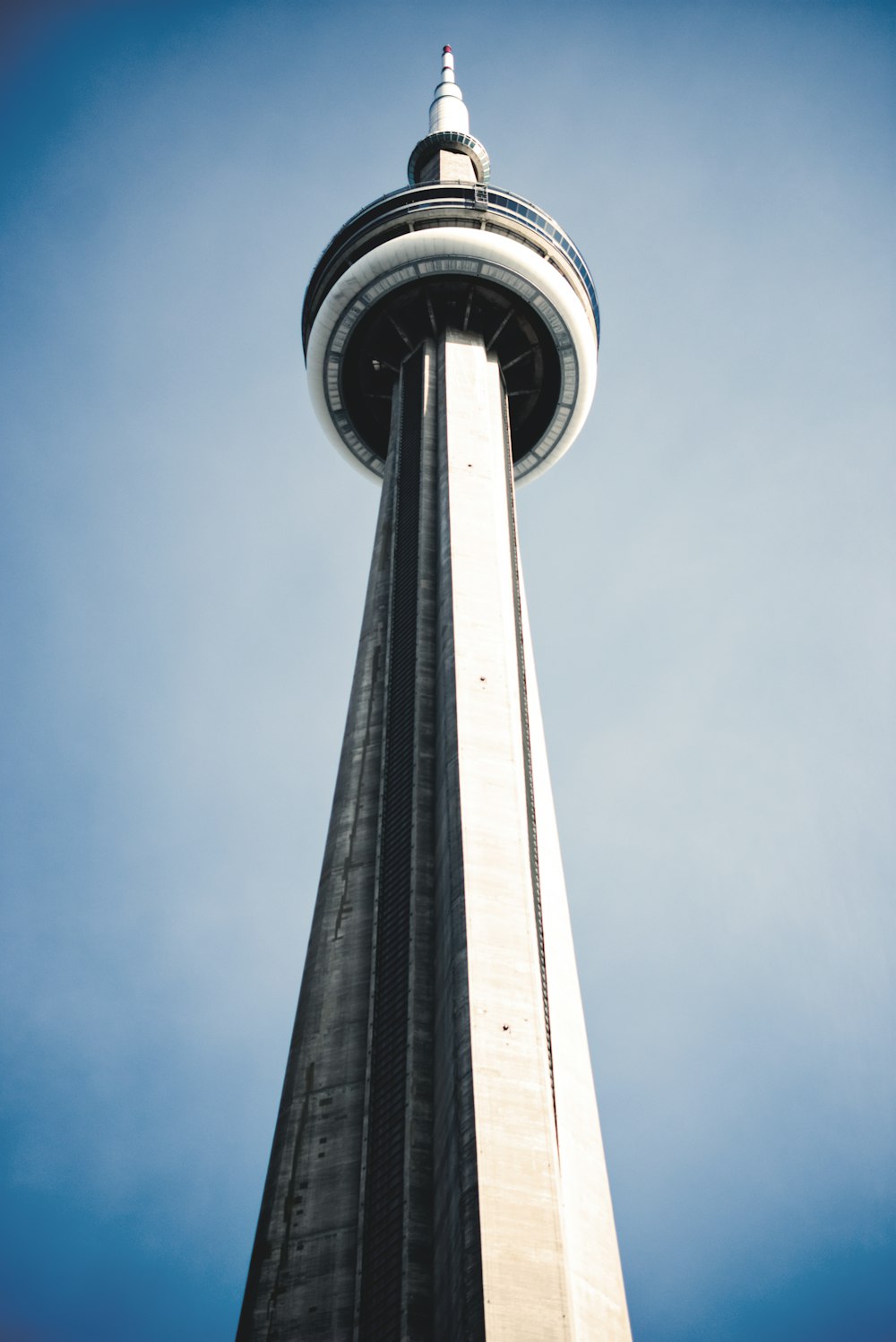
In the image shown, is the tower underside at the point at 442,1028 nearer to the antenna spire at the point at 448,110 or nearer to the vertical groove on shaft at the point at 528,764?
the vertical groove on shaft at the point at 528,764

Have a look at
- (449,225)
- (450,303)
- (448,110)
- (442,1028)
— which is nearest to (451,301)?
(450,303)

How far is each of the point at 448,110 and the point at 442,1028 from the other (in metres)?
47.6

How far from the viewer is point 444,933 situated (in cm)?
2125

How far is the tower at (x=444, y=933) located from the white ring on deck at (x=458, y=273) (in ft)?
Result: 0.32

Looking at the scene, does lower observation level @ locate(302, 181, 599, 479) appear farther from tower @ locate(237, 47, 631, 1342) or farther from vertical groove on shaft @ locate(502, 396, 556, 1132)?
vertical groove on shaft @ locate(502, 396, 556, 1132)

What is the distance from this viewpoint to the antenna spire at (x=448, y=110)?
5281 cm

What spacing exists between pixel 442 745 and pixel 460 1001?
7.38 m

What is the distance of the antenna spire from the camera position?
173 feet

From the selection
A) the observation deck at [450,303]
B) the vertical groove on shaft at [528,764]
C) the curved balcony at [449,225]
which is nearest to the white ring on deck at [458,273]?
the observation deck at [450,303]

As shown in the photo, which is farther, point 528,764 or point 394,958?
point 528,764

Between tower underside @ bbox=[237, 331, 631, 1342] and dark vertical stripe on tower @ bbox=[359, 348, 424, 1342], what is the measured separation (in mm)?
50

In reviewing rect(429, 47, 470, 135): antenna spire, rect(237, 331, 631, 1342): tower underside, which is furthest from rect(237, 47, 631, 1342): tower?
rect(429, 47, 470, 135): antenna spire

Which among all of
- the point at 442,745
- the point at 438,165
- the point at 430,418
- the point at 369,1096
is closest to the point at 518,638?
the point at 442,745

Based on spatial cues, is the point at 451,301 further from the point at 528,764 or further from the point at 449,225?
the point at 528,764
